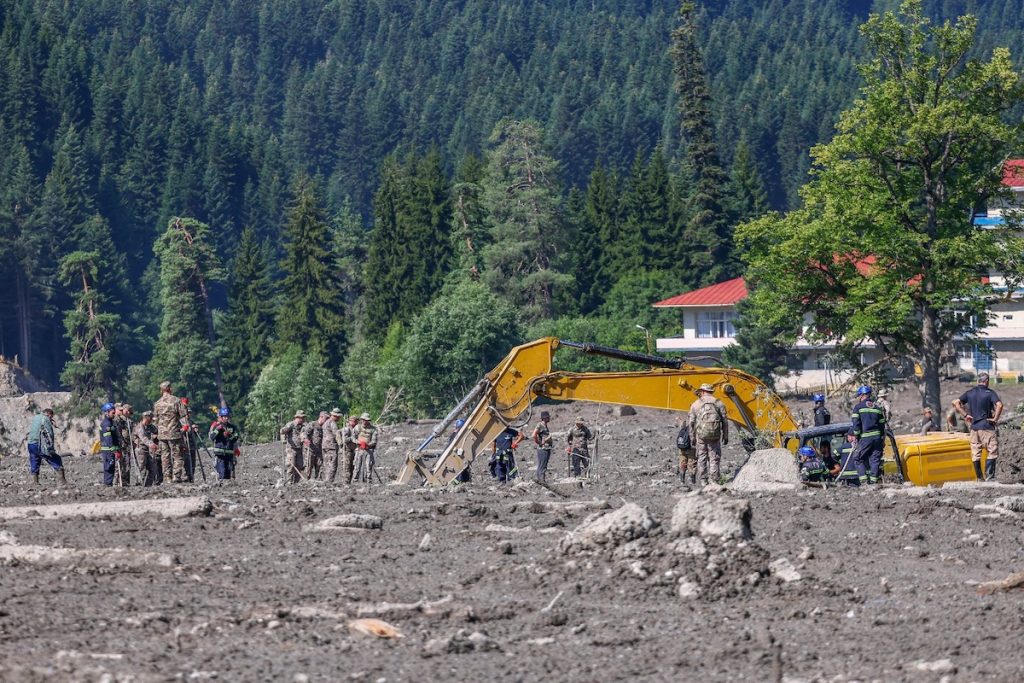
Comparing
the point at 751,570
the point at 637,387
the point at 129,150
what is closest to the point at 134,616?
the point at 751,570

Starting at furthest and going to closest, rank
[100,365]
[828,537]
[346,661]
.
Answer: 1. [100,365]
2. [828,537]
3. [346,661]

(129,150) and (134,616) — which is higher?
(129,150)

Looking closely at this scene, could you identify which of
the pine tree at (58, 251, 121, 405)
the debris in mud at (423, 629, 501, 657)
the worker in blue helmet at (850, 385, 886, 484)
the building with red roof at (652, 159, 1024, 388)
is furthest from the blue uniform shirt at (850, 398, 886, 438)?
the pine tree at (58, 251, 121, 405)

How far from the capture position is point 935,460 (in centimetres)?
2456

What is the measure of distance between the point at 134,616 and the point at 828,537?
7.56 m

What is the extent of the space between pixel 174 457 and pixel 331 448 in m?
4.19

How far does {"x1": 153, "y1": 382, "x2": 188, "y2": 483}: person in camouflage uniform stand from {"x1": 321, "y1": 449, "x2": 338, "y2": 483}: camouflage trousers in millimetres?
3897

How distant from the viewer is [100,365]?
9894 centimetres

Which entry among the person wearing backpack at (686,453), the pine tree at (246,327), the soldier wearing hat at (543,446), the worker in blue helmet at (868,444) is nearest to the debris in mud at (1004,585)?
the worker in blue helmet at (868,444)

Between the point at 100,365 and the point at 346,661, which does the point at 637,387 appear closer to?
the point at 346,661

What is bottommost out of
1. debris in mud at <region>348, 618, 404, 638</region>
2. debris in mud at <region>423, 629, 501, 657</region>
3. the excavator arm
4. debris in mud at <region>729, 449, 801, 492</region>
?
debris in mud at <region>423, 629, 501, 657</region>

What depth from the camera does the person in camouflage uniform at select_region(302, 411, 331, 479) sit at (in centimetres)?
3084

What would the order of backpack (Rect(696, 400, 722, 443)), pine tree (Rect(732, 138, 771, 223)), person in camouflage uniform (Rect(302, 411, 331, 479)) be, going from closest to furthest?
backpack (Rect(696, 400, 722, 443))
person in camouflage uniform (Rect(302, 411, 331, 479))
pine tree (Rect(732, 138, 771, 223))

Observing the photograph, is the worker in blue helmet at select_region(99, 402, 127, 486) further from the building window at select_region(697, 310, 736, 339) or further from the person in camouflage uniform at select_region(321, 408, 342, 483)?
the building window at select_region(697, 310, 736, 339)
